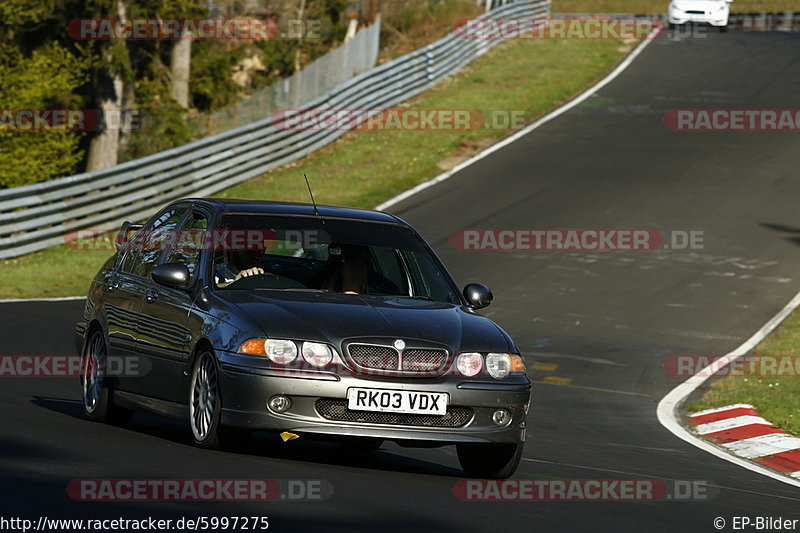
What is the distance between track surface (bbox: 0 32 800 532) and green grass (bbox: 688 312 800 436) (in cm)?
60

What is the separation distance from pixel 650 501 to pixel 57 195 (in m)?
18.2

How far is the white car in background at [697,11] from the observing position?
1832 inches

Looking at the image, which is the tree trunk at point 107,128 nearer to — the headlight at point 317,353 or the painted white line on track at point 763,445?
the painted white line on track at point 763,445

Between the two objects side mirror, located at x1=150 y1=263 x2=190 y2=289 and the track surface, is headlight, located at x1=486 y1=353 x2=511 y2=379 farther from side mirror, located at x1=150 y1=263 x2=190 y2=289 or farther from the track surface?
side mirror, located at x1=150 y1=263 x2=190 y2=289

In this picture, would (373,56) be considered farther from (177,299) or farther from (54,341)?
(177,299)

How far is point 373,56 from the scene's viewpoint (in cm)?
3975

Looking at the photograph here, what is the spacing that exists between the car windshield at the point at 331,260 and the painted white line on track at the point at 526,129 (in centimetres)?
1663

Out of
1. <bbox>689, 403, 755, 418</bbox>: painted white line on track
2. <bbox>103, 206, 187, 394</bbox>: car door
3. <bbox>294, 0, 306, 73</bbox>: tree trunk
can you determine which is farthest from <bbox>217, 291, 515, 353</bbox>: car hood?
<bbox>294, 0, 306, 73</bbox>: tree trunk

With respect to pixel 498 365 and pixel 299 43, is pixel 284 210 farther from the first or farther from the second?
pixel 299 43

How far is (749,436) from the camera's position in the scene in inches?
497

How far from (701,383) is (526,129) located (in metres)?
18.2

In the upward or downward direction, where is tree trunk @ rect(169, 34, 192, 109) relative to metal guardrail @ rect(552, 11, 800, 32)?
downward

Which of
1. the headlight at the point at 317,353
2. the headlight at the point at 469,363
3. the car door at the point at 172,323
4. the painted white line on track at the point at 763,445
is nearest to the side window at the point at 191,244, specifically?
the car door at the point at 172,323

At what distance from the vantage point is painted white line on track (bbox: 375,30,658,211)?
92.3 feet
